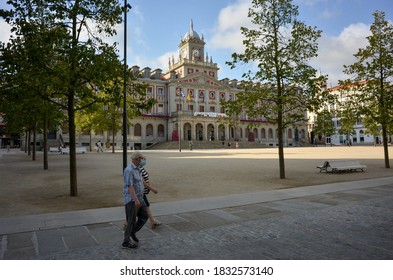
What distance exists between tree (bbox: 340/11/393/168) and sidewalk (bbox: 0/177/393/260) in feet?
38.5

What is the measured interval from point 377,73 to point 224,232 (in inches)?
751

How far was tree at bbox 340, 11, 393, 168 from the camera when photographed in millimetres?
19078

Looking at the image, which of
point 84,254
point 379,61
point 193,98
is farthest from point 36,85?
point 193,98

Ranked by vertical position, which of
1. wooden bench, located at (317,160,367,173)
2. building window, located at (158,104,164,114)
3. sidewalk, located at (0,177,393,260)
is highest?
building window, located at (158,104,164,114)

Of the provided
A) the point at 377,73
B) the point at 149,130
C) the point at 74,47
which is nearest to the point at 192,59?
the point at 149,130

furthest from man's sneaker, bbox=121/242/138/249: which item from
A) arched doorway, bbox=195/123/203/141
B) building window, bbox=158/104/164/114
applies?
building window, bbox=158/104/164/114

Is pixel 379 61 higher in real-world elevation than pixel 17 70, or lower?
higher

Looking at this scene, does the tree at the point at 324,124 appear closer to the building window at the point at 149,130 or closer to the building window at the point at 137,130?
the building window at the point at 137,130

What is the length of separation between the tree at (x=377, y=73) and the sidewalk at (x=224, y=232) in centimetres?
1173

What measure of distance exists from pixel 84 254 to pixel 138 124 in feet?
219

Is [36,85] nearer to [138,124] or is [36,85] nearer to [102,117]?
[102,117]

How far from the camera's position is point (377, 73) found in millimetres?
19875

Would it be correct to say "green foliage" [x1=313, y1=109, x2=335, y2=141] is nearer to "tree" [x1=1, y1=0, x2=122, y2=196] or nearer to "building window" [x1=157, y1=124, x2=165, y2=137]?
"tree" [x1=1, y1=0, x2=122, y2=196]

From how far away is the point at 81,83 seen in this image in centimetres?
1005
